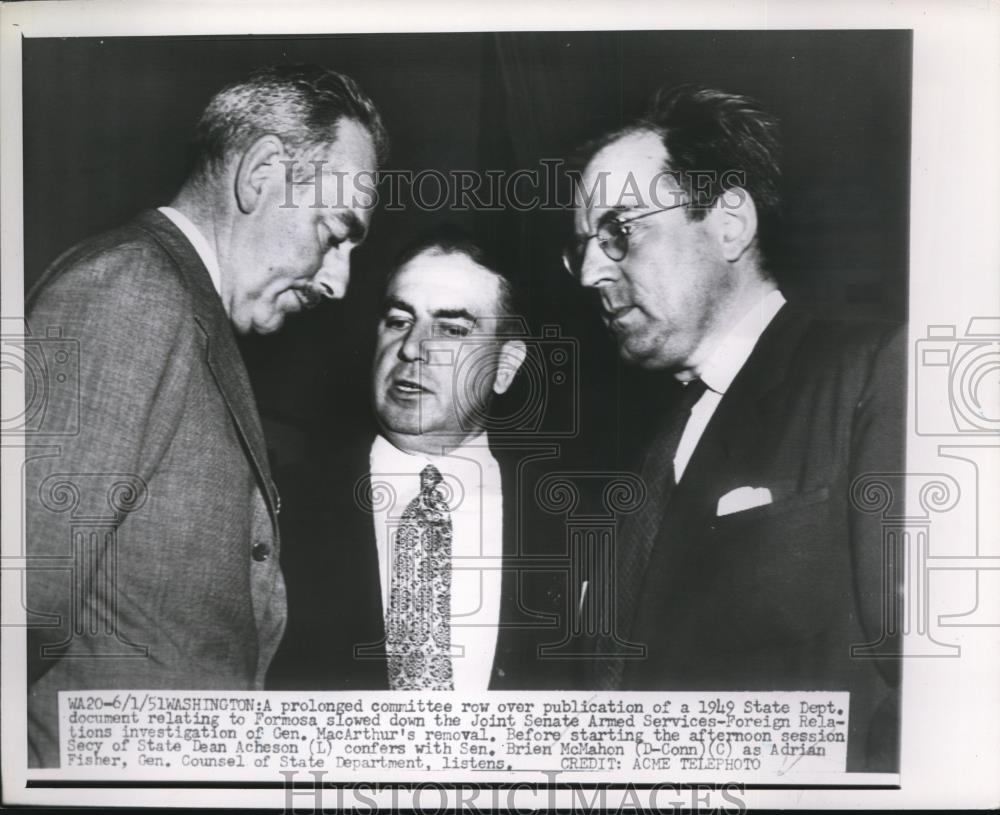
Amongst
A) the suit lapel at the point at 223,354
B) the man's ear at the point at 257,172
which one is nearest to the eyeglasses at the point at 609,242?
the man's ear at the point at 257,172

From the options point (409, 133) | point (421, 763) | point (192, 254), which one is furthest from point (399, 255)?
point (421, 763)

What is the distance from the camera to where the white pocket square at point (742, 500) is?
10.1ft

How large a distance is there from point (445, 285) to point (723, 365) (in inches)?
37.5

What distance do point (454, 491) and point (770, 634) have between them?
1.13 m

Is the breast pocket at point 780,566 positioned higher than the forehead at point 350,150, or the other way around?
the forehead at point 350,150

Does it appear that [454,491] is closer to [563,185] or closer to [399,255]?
[399,255]

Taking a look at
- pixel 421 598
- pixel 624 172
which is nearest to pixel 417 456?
pixel 421 598

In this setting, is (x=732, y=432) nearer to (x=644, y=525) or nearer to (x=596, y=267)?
(x=644, y=525)

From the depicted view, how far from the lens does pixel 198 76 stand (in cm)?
313

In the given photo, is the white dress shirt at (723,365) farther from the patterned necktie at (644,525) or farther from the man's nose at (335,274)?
the man's nose at (335,274)

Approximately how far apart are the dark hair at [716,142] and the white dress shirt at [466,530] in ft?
3.61

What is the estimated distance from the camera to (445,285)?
311 centimetres

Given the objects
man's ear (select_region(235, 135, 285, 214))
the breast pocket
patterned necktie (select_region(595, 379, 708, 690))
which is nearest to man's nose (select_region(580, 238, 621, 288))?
patterned necktie (select_region(595, 379, 708, 690))

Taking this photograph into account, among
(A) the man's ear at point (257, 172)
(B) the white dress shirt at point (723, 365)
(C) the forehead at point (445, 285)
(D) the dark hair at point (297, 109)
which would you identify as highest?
(D) the dark hair at point (297, 109)
